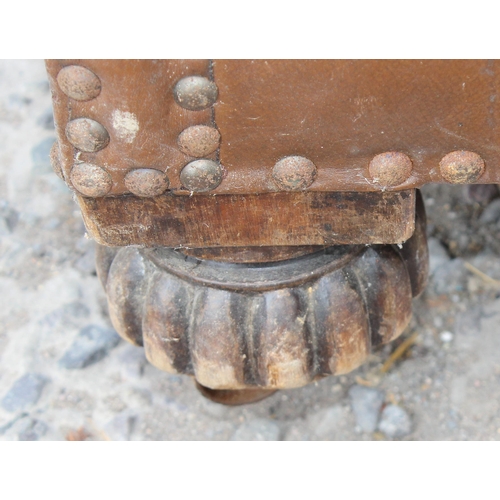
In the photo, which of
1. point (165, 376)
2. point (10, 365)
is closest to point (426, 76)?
point (165, 376)

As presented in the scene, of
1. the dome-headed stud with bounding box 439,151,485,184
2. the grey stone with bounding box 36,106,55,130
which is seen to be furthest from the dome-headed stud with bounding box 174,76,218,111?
the grey stone with bounding box 36,106,55,130

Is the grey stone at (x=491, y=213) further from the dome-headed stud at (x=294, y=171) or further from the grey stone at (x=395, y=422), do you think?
the dome-headed stud at (x=294, y=171)

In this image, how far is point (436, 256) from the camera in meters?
1.25

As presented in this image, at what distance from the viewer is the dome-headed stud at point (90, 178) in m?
0.58

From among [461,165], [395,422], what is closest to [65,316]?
[395,422]

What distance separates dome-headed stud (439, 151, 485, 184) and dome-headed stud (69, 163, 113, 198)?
318 millimetres

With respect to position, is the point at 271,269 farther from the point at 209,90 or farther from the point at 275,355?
the point at 209,90

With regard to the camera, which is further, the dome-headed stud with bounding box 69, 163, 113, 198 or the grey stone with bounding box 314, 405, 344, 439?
the grey stone with bounding box 314, 405, 344, 439

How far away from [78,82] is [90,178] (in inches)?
3.8

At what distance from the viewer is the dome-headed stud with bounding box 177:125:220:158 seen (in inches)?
21.9

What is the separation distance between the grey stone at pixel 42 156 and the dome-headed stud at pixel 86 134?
0.91m

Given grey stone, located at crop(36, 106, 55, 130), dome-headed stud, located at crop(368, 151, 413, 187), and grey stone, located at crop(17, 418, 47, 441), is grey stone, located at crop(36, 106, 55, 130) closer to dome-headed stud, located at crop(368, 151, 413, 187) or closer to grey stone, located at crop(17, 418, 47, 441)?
grey stone, located at crop(17, 418, 47, 441)

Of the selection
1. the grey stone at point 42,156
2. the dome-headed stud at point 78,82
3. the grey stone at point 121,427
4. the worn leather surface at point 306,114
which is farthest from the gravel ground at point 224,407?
the dome-headed stud at point 78,82

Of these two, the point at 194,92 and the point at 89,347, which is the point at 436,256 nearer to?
the point at 89,347
